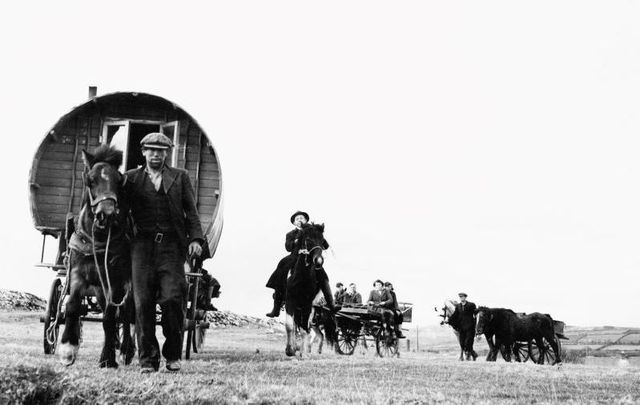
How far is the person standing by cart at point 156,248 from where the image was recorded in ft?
24.6

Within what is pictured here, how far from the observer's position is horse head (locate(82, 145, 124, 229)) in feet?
22.9

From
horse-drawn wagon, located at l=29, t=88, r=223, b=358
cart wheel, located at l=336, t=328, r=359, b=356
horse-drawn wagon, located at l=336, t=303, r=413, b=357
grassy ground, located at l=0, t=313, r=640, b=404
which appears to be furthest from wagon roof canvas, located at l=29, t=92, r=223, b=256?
cart wheel, located at l=336, t=328, r=359, b=356

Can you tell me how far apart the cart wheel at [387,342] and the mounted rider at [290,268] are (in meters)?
7.89

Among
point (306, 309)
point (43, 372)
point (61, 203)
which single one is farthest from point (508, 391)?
point (61, 203)

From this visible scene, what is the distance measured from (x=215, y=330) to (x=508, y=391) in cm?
3004

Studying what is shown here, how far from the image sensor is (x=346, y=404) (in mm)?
5383

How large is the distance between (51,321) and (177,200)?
455 centimetres

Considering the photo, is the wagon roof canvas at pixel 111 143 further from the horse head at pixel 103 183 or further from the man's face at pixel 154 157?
the horse head at pixel 103 183

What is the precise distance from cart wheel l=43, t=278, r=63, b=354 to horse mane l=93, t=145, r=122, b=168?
3.07 m

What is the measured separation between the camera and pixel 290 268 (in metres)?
12.7

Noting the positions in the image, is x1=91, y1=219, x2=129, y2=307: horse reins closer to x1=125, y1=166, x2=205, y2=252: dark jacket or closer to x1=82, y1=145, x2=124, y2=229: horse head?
x1=82, y1=145, x2=124, y2=229: horse head

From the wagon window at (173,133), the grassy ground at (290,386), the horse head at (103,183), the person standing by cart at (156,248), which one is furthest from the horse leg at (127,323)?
the wagon window at (173,133)

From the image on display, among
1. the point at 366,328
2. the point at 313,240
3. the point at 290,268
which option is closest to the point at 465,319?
the point at 366,328

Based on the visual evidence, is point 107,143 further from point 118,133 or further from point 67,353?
point 67,353
